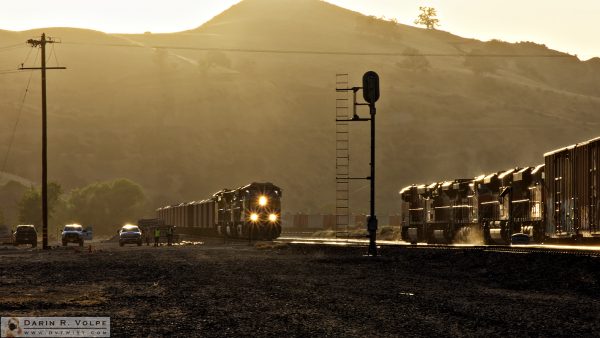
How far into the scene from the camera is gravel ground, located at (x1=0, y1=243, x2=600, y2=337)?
15062 mm

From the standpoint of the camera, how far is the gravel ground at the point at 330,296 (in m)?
15.1

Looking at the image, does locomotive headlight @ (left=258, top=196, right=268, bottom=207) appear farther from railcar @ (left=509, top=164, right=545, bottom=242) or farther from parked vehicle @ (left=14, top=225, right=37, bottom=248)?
railcar @ (left=509, top=164, right=545, bottom=242)

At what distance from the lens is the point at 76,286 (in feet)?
80.9

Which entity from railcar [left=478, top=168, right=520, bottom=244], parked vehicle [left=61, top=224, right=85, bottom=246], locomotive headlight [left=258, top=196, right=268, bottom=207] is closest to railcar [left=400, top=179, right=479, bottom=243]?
railcar [left=478, top=168, right=520, bottom=244]

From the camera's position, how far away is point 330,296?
20484mm

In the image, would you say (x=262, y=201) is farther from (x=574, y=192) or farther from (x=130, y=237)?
(x=574, y=192)

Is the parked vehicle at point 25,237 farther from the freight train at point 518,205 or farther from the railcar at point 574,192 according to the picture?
the railcar at point 574,192

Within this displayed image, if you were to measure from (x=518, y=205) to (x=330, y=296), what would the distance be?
21371mm

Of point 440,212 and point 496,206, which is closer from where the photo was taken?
point 496,206

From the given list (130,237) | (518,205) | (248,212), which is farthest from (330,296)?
(130,237)

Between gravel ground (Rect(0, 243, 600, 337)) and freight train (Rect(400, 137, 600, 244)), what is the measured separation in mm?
3616

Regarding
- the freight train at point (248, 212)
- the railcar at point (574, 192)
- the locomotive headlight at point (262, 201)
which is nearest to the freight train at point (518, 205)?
the railcar at point (574, 192)

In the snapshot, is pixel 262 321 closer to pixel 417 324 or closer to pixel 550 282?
pixel 417 324

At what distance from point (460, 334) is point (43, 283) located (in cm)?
1547
